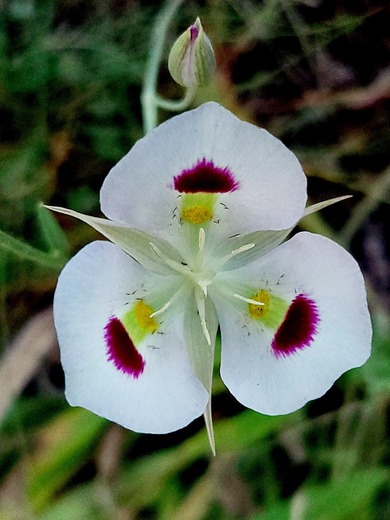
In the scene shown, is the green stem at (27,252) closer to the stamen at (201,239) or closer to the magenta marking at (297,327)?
the stamen at (201,239)

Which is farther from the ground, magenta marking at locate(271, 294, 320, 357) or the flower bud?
the flower bud

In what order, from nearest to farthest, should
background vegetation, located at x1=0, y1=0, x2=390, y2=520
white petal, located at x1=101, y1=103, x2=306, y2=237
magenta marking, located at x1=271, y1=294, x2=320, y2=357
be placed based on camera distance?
1. white petal, located at x1=101, y1=103, x2=306, y2=237
2. magenta marking, located at x1=271, y1=294, x2=320, y2=357
3. background vegetation, located at x1=0, y1=0, x2=390, y2=520

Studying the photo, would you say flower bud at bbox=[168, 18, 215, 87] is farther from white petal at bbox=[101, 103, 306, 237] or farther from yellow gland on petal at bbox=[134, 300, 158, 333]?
yellow gland on petal at bbox=[134, 300, 158, 333]

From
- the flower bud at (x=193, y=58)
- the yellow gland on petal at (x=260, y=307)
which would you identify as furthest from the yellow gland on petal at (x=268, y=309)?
the flower bud at (x=193, y=58)

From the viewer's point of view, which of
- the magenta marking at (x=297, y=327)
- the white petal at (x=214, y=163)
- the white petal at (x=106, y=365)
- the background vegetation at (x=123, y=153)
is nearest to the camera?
the white petal at (x=214, y=163)

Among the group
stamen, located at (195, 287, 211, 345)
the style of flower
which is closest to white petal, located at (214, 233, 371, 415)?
the style of flower

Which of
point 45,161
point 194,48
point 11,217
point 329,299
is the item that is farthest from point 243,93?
point 329,299
